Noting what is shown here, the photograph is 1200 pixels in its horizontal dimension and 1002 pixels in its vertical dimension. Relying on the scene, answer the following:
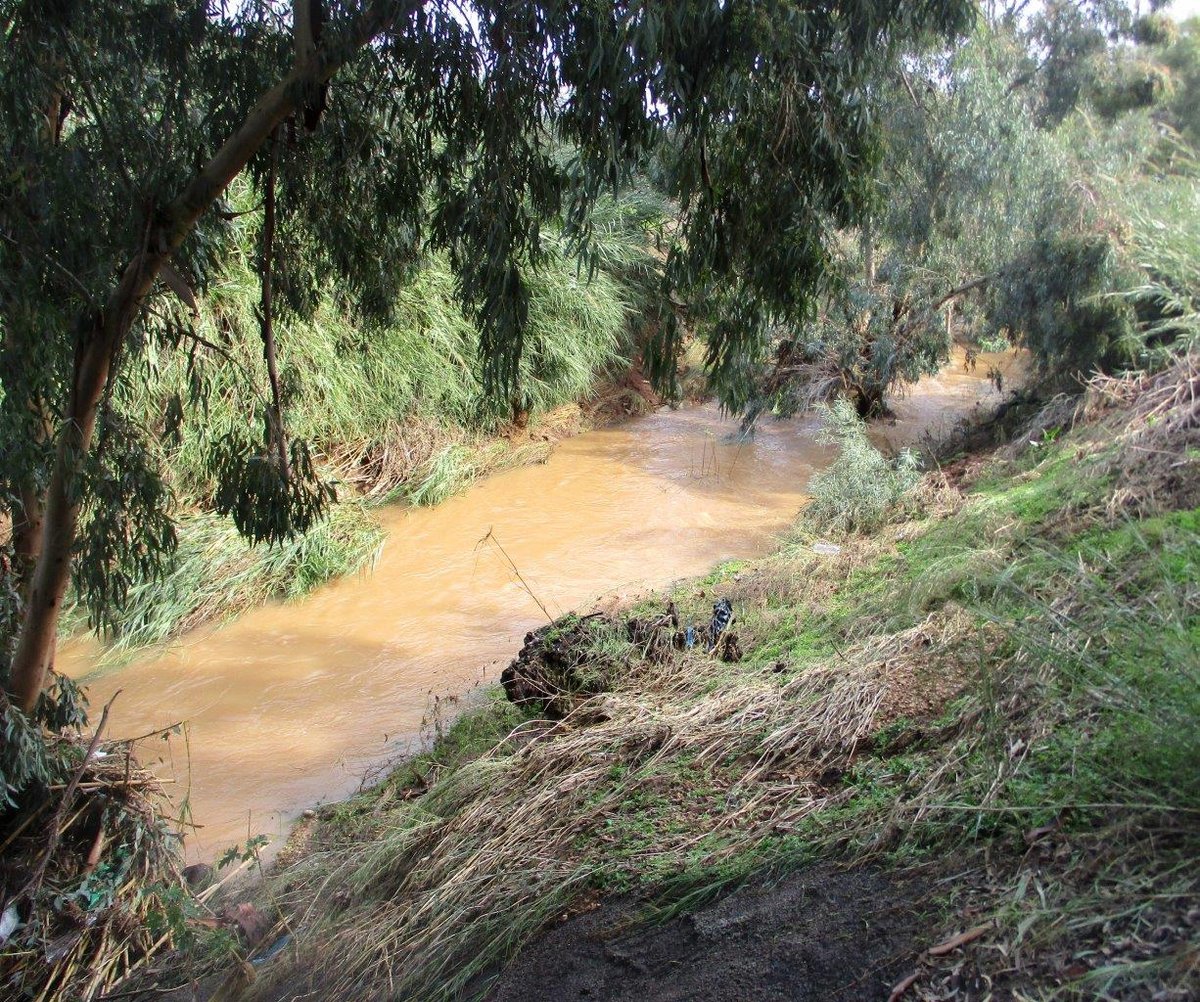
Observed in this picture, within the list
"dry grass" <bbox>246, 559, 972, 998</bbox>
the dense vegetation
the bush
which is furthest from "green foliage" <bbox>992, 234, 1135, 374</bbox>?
"dry grass" <bbox>246, 559, 972, 998</bbox>

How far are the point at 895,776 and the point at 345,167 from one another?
408 cm

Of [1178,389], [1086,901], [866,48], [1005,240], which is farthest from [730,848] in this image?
[1005,240]

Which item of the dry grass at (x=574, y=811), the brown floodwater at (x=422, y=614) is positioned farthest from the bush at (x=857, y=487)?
the dry grass at (x=574, y=811)

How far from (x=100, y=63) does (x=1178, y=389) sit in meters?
6.19

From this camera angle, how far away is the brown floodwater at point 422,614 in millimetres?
7367

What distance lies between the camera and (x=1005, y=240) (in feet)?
39.6

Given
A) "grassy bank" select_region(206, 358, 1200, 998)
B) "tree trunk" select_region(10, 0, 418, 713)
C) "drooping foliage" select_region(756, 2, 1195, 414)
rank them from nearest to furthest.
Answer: "grassy bank" select_region(206, 358, 1200, 998) < "tree trunk" select_region(10, 0, 418, 713) < "drooping foliage" select_region(756, 2, 1195, 414)

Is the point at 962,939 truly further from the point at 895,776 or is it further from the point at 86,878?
the point at 86,878

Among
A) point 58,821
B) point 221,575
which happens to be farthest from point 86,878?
point 221,575

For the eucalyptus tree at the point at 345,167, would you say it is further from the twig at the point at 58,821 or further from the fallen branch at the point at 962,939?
the fallen branch at the point at 962,939

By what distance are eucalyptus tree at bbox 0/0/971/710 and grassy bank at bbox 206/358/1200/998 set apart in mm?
1612

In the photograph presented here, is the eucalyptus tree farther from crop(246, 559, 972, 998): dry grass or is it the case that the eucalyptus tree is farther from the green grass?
crop(246, 559, 972, 998): dry grass

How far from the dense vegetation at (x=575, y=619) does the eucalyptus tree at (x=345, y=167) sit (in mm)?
21

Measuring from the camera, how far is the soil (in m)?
2.71
